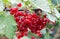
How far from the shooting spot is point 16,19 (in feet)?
3.82

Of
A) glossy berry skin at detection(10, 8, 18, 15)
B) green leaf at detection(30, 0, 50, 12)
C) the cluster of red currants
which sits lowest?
the cluster of red currants

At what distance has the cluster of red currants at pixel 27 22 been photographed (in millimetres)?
1171

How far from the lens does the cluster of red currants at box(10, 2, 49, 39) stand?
1.17 metres

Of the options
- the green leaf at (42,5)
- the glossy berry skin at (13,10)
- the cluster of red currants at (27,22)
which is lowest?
the cluster of red currants at (27,22)

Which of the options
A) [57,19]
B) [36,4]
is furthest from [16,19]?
[57,19]

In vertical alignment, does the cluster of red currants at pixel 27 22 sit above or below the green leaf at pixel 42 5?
below

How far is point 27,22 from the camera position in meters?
1.18

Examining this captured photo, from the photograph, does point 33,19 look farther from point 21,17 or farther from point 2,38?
point 2,38

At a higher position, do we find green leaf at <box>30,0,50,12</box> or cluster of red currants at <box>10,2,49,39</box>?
green leaf at <box>30,0,50,12</box>

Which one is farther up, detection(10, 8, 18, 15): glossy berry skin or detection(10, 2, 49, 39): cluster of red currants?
detection(10, 8, 18, 15): glossy berry skin

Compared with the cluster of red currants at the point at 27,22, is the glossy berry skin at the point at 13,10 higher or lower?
higher

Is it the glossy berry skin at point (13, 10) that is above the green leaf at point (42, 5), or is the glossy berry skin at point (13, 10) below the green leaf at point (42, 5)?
below

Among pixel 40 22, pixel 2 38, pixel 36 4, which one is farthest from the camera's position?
pixel 2 38

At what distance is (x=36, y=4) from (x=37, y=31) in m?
0.20
